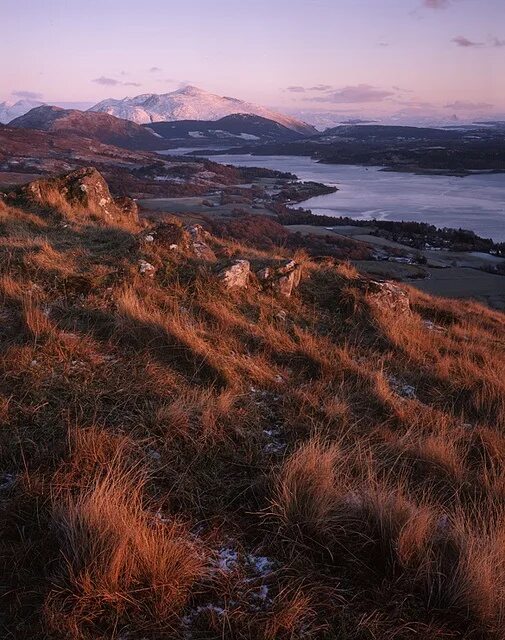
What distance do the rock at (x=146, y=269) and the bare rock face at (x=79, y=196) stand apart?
410 cm

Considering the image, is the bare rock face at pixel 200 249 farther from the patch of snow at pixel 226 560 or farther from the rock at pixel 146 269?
the patch of snow at pixel 226 560

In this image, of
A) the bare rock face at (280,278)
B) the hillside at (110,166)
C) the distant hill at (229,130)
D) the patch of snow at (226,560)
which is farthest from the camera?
the distant hill at (229,130)

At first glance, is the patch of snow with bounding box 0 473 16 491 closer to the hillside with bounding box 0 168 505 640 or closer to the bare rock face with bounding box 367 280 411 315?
the hillside with bounding box 0 168 505 640

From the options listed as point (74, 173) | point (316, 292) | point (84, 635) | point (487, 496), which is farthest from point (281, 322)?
point (74, 173)

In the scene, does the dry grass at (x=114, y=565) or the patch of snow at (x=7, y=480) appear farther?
the patch of snow at (x=7, y=480)

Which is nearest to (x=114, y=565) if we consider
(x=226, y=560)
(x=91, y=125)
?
(x=226, y=560)

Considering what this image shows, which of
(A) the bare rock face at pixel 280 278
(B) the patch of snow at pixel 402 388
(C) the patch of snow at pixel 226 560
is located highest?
(A) the bare rock face at pixel 280 278

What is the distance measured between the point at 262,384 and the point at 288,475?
1606 millimetres

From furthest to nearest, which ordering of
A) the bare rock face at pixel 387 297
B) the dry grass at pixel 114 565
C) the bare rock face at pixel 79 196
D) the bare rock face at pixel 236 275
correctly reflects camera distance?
the bare rock face at pixel 79 196
the bare rock face at pixel 387 297
the bare rock face at pixel 236 275
the dry grass at pixel 114 565

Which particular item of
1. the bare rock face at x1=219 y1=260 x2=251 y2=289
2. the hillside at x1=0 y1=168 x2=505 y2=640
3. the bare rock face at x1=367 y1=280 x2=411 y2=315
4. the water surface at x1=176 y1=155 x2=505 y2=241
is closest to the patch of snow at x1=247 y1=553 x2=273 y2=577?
the hillside at x1=0 y1=168 x2=505 y2=640

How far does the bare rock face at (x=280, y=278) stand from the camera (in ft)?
22.3

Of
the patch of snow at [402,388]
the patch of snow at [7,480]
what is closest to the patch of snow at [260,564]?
the patch of snow at [7,480]

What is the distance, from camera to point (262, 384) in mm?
4078

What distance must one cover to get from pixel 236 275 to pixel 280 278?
0.72 m
